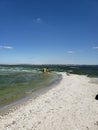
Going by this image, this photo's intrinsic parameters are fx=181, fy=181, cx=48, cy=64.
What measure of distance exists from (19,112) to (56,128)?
5.32 meters

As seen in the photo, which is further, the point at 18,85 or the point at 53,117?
the point at 18,85

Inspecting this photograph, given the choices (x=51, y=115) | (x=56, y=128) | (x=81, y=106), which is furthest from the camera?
(x=81, y=106)

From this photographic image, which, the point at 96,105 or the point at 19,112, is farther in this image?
the point at 96,105

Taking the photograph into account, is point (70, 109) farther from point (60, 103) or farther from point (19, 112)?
point (19, 112)

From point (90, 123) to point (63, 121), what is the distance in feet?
7.04

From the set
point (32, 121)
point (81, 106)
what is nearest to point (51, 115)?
point (32, 121)

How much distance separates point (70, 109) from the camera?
1822cm

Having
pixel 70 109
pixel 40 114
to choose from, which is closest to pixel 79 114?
pixel 70 109

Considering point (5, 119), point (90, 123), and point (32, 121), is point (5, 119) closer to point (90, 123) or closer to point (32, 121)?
point (32, 121)

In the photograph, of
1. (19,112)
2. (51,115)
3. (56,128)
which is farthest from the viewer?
(19,112)

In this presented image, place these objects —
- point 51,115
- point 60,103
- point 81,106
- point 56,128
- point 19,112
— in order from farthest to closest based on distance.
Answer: point 60,103
point 81,106
point 19,112
point 51,115
point 56,128

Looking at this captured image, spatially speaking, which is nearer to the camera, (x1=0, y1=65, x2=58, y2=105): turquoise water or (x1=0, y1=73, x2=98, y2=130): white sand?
(x1=0, y1=73, x2=98, y2=130): white sand

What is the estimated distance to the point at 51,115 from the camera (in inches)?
642

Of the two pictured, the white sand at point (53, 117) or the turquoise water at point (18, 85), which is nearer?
the white sand at point (53, 117)
